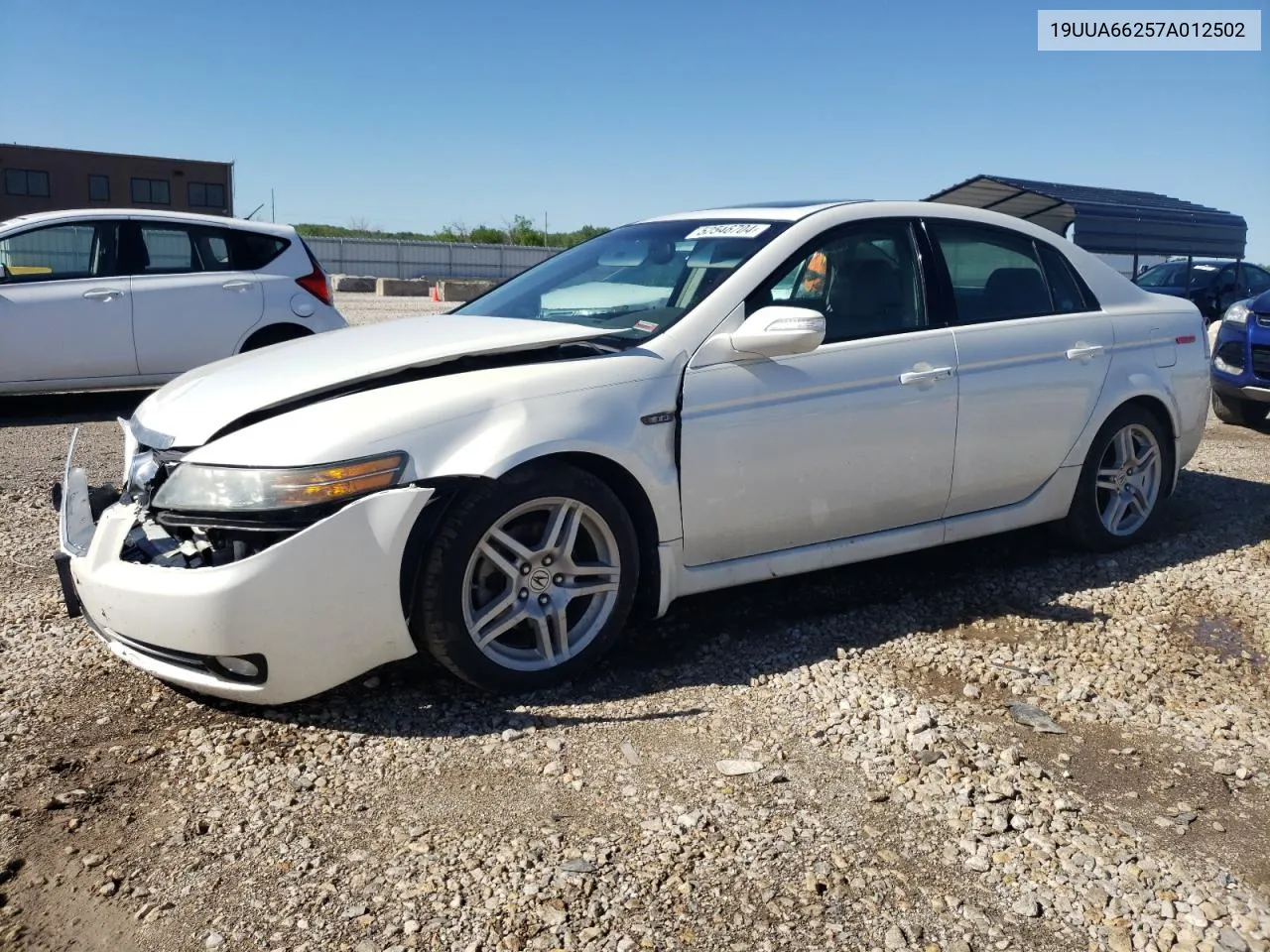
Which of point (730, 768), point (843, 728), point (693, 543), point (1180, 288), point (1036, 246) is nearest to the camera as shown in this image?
point (730, 768)

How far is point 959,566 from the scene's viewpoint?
516 centimetres

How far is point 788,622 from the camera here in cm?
438

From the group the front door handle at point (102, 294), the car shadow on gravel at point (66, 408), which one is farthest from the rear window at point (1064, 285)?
the car shadow on gravel at point (66, 408)

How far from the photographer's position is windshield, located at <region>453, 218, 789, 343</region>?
414 cm

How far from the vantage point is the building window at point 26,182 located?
1197 inches

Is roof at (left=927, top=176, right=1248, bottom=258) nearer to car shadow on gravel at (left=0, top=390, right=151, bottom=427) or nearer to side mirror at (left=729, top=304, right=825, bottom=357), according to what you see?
car shadow on gravel at (left=0, top=390, right=151, bottom=427)

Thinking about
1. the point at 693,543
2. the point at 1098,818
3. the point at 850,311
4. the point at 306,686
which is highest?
the point at 850,311

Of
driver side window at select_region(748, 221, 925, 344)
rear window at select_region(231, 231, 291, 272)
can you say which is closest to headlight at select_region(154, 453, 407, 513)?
driver side window at select_region(748, 221, 925, 344)

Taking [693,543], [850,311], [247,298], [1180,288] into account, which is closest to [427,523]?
[693,543]

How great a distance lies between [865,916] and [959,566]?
9.39 feet

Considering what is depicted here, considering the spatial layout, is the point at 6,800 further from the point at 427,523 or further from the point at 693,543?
the point at 693,543

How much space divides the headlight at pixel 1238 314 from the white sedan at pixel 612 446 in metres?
4.44

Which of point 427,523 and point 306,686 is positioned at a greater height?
point 427,523

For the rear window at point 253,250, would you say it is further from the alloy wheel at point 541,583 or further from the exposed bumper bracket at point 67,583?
the alloy wheel at point 541,583
